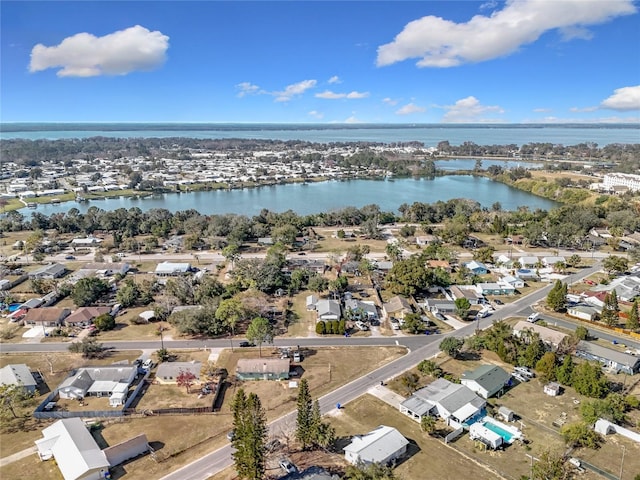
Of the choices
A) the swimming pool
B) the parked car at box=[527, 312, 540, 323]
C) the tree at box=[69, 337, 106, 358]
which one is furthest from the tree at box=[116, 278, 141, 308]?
the parked car at box=[527, 312, 540, 323]

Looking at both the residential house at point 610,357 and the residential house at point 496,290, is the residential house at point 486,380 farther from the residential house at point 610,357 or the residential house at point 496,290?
the residential house at point 496,290

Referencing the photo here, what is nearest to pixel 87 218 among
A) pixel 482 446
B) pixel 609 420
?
pixel 482 446

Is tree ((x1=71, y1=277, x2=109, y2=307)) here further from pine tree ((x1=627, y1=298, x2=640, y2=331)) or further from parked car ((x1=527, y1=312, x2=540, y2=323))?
pine tree ((x1=627, y1=298, x2=640, y2=331))

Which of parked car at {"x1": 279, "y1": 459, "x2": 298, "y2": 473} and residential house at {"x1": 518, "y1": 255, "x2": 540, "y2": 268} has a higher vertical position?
residential house at {"x1": 518, "y1": 255, "x2": 540, "y2": 268}

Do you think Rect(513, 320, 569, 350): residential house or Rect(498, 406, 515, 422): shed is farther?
Rect(513, 320, 569, 350): residential house

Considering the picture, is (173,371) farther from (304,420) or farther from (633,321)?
(633,321)

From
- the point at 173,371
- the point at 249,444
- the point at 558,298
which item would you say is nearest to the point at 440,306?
the point at 558,298
